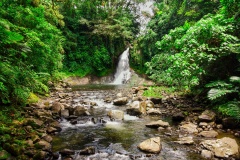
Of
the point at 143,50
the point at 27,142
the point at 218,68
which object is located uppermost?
the point at 143,50

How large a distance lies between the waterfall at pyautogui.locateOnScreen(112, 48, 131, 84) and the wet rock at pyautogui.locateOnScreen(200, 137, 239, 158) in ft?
64.7

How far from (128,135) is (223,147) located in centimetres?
278

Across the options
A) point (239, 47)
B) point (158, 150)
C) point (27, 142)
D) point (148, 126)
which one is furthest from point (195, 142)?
point (27, 142)

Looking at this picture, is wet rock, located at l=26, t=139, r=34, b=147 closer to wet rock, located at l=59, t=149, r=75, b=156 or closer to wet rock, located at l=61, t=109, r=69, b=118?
wet rock, located at l=59, t=149, r=75, b=156

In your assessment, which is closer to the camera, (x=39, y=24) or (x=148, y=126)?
(x=148, y=126)

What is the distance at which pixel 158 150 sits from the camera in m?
4.93

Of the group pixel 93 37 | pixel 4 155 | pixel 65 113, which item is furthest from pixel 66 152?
pixel 93 37

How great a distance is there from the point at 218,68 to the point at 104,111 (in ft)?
18.2

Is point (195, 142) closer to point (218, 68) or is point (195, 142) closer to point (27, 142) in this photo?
point (218, 68)

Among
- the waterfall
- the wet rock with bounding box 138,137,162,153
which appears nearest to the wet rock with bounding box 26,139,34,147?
the wet rock with bounding box 138,137,162,153

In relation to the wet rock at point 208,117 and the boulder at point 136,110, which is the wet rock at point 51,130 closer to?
the boulder at point 136,110

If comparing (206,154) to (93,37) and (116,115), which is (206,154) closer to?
(116,115)

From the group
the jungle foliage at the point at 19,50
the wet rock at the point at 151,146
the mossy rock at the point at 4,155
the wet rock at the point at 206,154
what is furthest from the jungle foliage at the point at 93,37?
the wet rock at the point at 206,154

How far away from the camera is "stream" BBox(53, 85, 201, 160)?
188 inches
